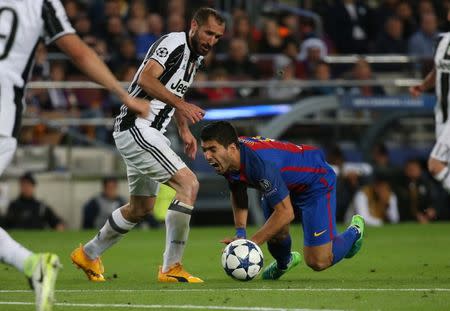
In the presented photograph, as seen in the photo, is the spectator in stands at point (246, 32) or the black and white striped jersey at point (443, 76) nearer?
the black and white striped jersey at point (443, 76)

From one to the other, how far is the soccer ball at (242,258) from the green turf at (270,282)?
0.15 metres

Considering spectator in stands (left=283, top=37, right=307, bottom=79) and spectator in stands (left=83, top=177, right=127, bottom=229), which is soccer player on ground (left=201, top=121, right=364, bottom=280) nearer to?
spectator in stands (left=83, top=177, right=127, bottom=229)

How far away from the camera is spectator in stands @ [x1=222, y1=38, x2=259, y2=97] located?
21.6 meters

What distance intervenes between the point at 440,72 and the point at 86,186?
8.69 meters

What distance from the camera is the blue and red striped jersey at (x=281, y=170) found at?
391 inches

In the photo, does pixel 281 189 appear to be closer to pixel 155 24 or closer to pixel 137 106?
pixel 137 106

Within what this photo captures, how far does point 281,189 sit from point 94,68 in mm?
2975

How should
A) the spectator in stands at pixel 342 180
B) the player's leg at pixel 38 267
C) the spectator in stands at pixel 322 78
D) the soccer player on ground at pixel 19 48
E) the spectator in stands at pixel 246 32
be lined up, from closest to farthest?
the player's leg at pixel 38 267 < the soccer player on ground at pixel 19 48 < the spectator in stands at pixel 342 180 < the spectator in stands at pixel 322 78 < the spectator in stands at pixel 246 32

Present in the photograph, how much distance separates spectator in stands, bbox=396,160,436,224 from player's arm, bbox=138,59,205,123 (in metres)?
10.2

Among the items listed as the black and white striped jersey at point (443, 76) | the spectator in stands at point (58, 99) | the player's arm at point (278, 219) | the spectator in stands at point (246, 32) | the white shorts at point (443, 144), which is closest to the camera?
the player's arm at point (278, 219)

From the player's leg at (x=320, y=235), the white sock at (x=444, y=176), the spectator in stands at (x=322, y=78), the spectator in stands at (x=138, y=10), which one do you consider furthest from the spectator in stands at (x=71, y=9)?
the player's leg at (x=320, y=235)

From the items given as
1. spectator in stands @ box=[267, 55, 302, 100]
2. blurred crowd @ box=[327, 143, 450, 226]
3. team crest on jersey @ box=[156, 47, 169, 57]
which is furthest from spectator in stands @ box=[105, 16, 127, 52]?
team crest on jersey @ box=[156, 47, 169, 57]

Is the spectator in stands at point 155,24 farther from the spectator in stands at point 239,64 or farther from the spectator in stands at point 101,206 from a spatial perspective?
the spectator in stands at point 101,206

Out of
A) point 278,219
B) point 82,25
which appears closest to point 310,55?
point 82,25
